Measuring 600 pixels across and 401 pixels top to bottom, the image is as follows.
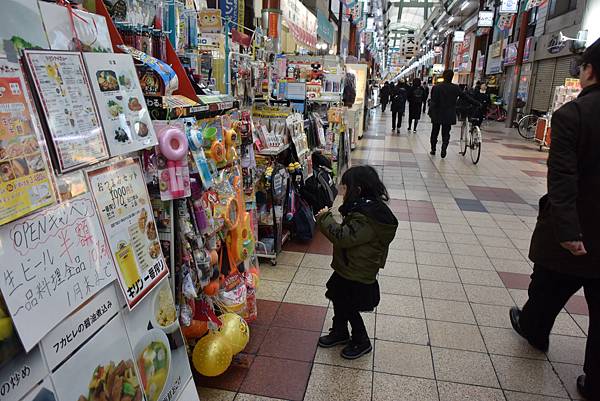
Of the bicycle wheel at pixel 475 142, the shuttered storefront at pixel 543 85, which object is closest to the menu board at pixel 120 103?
the bicycle wheel at pixel 475 142

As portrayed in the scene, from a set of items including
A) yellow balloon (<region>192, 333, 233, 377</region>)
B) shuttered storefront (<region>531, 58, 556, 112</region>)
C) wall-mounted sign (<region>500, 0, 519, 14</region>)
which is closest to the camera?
yellow balloon (<region>192, 333, 233, 377</region>)

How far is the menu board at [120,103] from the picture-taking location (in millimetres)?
1528

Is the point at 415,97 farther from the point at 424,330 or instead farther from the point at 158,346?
the point at 158,346

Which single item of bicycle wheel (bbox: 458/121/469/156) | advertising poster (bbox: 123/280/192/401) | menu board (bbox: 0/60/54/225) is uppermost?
menu board (bbox: 0/60/54/225)

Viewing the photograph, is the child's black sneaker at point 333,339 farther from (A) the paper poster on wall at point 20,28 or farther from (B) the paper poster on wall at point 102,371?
(A) the paper poster on wall at point 20,28

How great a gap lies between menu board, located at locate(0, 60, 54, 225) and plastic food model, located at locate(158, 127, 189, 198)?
65 cm

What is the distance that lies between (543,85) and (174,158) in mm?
17284

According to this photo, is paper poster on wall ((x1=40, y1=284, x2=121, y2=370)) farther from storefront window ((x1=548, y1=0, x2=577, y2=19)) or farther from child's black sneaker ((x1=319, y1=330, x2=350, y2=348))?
storefront window ((x1=548, y1=0, x2=577, y2=19))

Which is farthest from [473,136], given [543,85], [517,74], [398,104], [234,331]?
[517,74]

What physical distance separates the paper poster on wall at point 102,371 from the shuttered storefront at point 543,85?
1683 centimetres

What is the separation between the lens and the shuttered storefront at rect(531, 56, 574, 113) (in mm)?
14115

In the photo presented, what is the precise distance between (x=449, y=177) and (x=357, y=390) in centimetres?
619

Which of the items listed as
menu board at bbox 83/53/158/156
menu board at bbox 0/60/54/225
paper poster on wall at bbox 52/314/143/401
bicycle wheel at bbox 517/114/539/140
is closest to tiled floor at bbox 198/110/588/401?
paper poster on wall at bbox 52/314/143/401

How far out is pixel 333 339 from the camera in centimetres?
278
